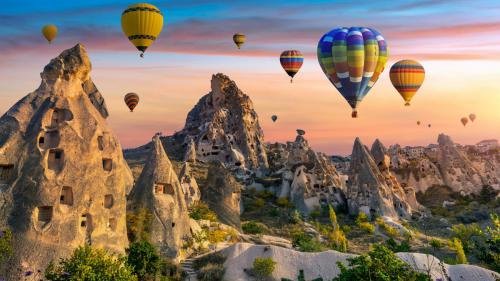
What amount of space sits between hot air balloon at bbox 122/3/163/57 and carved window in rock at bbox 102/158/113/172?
17.9 meters

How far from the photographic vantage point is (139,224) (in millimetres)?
35406

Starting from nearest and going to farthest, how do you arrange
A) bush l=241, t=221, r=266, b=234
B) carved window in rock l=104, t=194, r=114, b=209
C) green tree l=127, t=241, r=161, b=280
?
carved window in rock l=104, t=194, r=114, b=209
green tree l=127, t=241, r=161, b=280
bush l=241, t=221, r=266, b=234

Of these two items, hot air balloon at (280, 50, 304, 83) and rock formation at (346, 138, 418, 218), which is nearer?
rock formation at (346, 138, 418, 218)

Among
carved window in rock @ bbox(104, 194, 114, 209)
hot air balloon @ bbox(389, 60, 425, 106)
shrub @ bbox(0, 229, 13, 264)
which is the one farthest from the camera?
hot air balloon @ bbox(389, 60, 425, 106)

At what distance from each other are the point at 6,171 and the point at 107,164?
4.92m

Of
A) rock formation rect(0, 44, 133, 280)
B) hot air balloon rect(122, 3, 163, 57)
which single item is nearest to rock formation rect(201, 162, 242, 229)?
hot air balloon rect(122, 3, 163, 57)

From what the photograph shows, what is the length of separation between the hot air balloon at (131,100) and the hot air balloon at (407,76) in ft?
99.5

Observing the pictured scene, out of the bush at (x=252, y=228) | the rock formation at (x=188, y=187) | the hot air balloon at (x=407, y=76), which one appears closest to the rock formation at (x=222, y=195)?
the bush at (x=252, y=228)

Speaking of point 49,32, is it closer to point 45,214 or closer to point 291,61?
point 291,61

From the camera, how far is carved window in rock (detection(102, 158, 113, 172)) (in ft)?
104

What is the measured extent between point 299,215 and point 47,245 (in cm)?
3268

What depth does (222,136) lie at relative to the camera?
91062 millimetres

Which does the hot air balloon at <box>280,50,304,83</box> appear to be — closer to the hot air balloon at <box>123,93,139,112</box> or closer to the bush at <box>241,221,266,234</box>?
the hot air balloon at <box>123,93,139,112</box>

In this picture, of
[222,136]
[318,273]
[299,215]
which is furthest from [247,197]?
[318,273]
